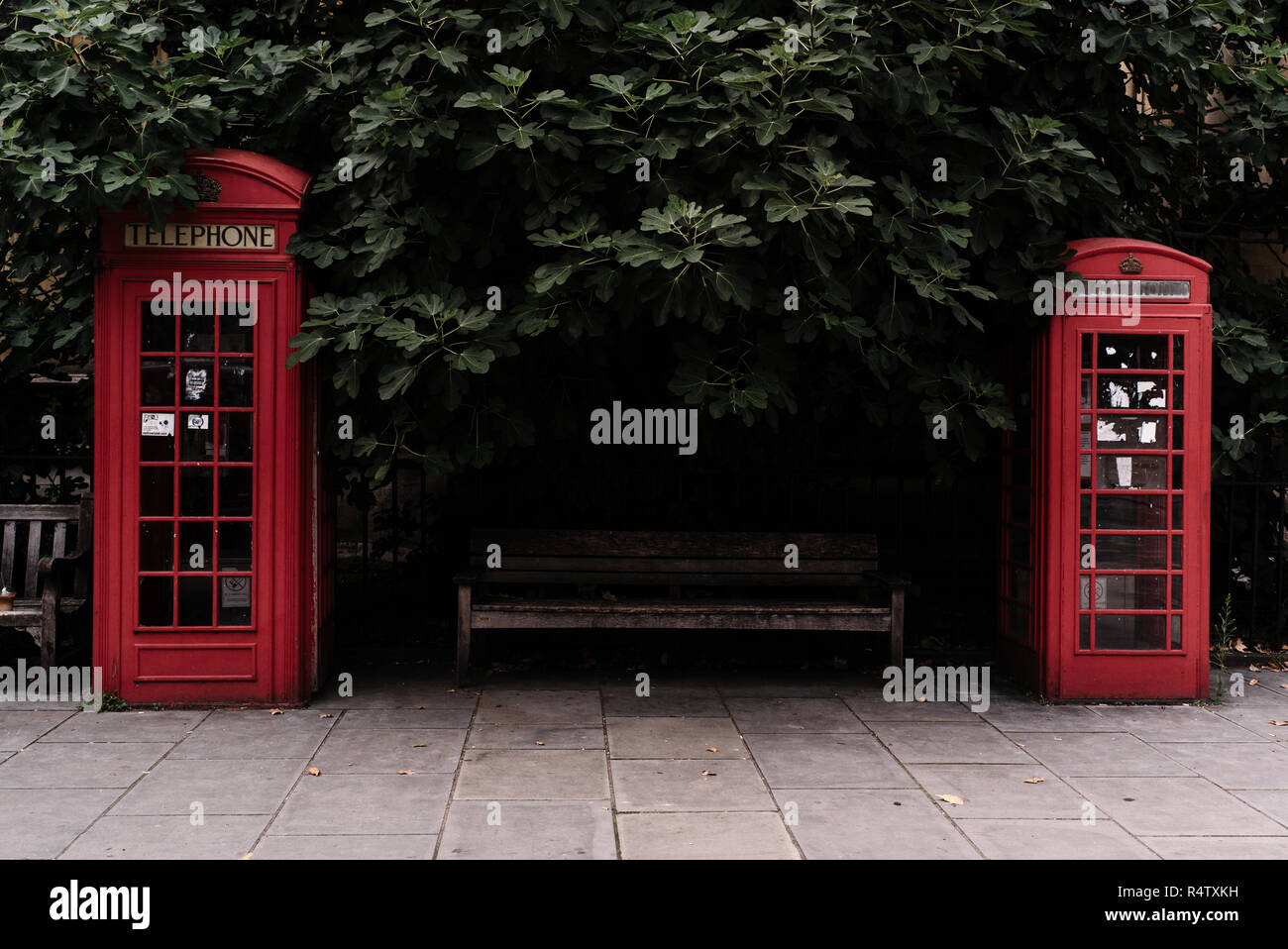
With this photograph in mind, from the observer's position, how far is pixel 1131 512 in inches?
265

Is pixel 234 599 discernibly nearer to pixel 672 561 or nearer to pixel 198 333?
pixel 198 333

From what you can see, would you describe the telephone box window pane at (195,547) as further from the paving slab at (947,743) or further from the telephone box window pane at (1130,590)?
the telephone box window pane at (1130,590)

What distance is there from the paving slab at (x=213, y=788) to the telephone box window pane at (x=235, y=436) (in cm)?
179

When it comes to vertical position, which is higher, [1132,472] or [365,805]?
[1132,472]

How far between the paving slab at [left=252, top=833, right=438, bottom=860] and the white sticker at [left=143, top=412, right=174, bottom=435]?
2897 mm

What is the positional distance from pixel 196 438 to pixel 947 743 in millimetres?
4454

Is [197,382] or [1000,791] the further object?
[197,382]

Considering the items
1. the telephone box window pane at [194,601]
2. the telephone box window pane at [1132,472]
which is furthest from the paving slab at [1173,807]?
the telephone box window pane at [194,601]

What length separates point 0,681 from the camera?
6.87 metres

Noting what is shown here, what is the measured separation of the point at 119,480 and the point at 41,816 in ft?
7.41

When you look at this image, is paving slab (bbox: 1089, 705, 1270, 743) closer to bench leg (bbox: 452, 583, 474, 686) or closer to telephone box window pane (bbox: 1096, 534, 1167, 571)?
telephone box window pane (bbox: 1096, 534, 1167, 571)

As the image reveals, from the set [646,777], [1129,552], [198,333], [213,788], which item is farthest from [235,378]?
[1129,552]

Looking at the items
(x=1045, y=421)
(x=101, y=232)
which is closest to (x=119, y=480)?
(x=101, y=232)

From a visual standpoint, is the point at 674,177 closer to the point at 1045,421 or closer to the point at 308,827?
the point at 1045,421
